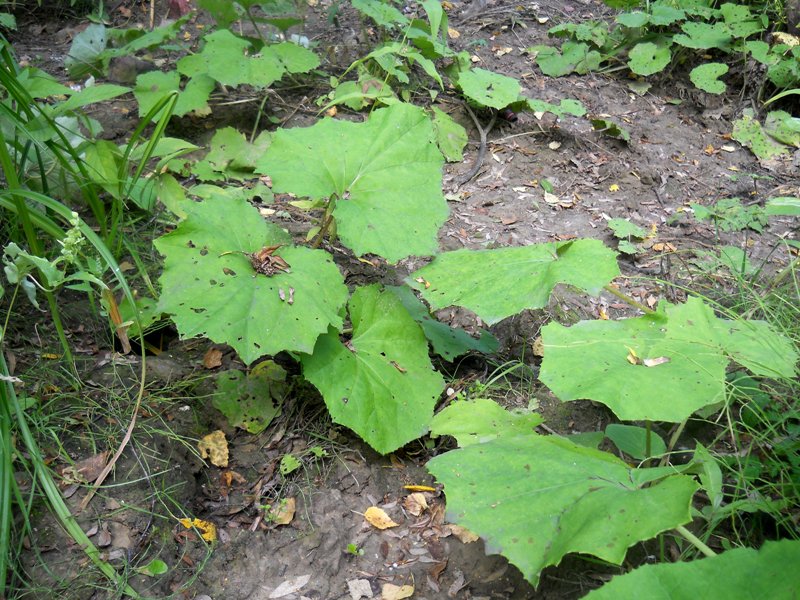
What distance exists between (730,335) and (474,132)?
7.33 feet

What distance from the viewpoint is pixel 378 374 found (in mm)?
2156

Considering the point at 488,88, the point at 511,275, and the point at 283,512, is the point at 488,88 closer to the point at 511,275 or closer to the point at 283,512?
the point at 511,275

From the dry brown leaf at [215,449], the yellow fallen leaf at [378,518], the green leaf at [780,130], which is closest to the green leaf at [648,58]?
the green leaf at [780,130]

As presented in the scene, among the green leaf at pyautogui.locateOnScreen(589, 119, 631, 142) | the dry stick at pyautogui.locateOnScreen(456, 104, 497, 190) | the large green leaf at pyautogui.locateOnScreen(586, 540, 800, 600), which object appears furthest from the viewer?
the green leaf at pyautogui.locateOnScreen(589, 119, 631, 142)

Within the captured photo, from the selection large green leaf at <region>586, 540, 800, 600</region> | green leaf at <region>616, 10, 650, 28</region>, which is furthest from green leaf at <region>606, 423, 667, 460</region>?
green leaf at <region>616, 10, 650, 28</region>

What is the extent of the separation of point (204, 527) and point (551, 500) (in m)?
1.05

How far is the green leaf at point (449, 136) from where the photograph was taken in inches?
138

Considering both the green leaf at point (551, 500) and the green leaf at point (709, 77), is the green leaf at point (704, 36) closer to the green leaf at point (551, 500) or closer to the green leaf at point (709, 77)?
the green leaf at point (709, 77)

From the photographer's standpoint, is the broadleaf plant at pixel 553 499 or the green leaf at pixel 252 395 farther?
the green leaf at pixel 252 395

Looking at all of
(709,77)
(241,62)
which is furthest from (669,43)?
(241,62)

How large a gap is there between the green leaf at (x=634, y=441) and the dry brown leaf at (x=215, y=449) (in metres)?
1.21

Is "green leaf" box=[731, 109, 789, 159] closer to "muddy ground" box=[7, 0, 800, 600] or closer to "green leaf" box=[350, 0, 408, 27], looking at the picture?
"muddy ground" box=[7, 0, 800, 600]

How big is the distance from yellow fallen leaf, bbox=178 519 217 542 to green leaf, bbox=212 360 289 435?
0.35m

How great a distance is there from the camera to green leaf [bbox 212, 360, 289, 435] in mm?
2209
